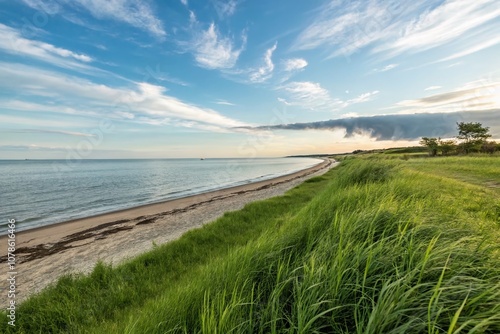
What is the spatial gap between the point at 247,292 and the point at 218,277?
1.72 ft

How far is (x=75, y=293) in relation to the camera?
614cm

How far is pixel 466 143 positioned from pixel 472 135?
9.03m

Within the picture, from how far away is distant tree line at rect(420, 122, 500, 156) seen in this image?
207ft

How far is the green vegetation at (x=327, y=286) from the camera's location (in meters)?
2.11

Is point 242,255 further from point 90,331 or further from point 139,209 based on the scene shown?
point 139,209

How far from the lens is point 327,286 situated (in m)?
2.61

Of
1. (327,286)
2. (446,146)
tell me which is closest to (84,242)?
(327,286)

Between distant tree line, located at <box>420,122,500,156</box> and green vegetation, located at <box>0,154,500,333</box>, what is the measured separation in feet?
243

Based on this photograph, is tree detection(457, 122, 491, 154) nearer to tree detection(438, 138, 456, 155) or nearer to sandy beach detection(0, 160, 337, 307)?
tree detection(438, 138, 456, 155)

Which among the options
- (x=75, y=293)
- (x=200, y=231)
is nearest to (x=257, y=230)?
(x=200, y=231)

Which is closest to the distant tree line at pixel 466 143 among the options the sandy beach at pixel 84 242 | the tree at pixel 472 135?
the tree at pixel 472 135

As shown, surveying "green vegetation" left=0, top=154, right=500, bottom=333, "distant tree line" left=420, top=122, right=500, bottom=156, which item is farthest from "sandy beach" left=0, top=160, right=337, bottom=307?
"distant tree line" left=420, top=122, right=500, bottom=156

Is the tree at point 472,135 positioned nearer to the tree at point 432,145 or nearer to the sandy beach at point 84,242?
the tree at point 432,145

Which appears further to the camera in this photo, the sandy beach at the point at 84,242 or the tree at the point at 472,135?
the tree at the point at 472,135
